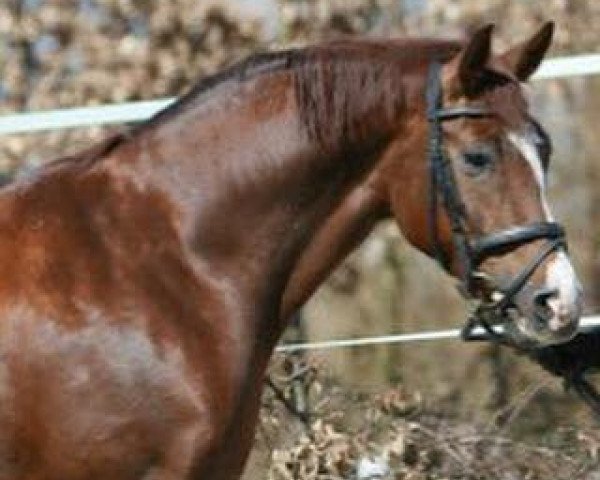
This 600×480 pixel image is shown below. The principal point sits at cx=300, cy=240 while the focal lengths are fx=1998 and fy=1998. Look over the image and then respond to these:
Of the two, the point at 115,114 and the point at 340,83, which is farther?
the point at 115,114

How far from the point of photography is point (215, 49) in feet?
30.0

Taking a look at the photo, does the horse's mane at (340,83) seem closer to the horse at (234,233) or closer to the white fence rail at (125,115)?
the horse at (234,233)

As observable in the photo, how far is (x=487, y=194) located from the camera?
448 cm

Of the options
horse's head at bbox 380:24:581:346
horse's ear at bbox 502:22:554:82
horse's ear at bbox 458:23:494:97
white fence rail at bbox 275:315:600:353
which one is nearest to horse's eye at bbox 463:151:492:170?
horse's head at bbox 380:24:581:346

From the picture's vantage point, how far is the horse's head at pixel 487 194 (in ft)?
14.5

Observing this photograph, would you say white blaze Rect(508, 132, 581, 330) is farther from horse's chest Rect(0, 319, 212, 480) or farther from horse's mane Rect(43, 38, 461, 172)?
horse's chest Rect(0, 319, 212, 480)

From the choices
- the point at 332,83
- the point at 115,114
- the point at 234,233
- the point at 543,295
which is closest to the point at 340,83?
the point at 332,83

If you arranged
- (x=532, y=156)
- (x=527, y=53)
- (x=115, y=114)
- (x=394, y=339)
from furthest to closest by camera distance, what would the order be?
(x=394, y=339), (x=115, y=114), (x=527, y=53), (x=532, y=156)

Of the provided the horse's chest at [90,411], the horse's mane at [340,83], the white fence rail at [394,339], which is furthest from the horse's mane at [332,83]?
the white fence rail at [394,339]

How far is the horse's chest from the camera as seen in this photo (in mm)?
4348

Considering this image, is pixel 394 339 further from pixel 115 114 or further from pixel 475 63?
pixel 475 63

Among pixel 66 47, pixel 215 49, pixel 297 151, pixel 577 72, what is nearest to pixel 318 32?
pixel 215 49

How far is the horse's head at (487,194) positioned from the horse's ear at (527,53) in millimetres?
58

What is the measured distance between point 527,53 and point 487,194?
0.39 metres
